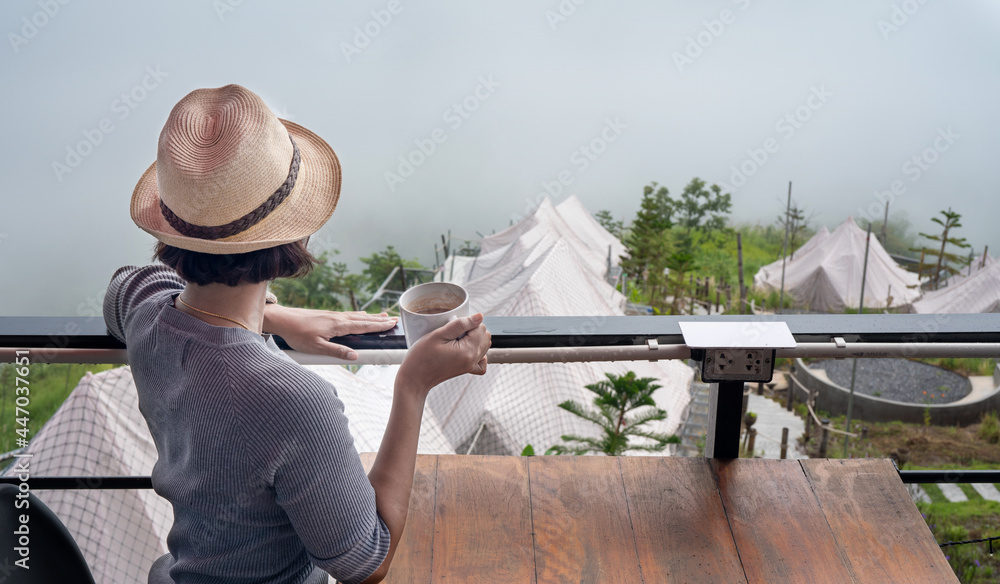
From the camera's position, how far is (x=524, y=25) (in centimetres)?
2912

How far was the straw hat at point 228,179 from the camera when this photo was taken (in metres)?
0.47

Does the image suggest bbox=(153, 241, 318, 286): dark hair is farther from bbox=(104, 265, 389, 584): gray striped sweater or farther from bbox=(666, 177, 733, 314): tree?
bbox=(666, 177, 733, 314): tree

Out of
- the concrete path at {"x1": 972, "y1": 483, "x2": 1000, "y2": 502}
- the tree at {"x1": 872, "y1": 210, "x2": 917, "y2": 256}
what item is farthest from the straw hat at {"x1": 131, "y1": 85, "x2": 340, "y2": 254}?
the tree at {"x1": 872, "y1": 210, "x2": 917, "y2": 256}

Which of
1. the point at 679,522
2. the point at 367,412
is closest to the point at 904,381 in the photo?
the point at 367,412

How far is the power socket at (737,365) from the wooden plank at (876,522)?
0.18 metres

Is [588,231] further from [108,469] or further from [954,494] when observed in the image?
[108,469]

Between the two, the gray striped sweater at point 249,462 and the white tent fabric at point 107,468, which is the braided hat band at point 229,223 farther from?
the white tent fabric at point 107,468

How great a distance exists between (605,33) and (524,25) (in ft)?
11.7

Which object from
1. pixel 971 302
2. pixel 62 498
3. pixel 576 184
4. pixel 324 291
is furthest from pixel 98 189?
pixel 971 302

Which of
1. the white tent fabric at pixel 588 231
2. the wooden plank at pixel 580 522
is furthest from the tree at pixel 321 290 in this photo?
the wooden plank at pixel 580 522

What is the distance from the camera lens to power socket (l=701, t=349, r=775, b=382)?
0.80m

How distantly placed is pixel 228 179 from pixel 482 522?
→ 0.52m

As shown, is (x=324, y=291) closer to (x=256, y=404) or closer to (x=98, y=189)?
(x=98, y=189)

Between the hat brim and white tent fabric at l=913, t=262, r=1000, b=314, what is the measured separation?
1236 cm
